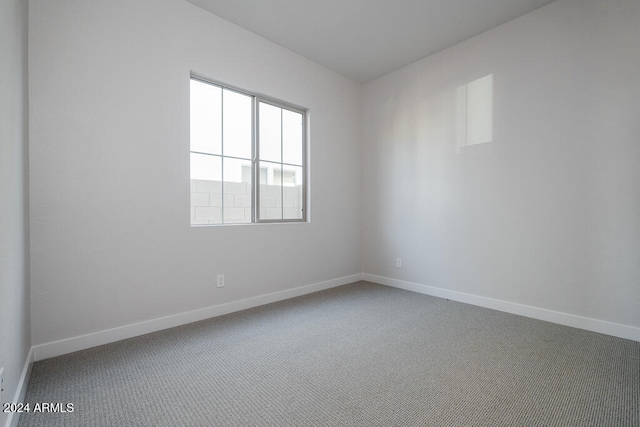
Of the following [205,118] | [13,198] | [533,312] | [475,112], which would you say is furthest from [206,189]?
[533,312]

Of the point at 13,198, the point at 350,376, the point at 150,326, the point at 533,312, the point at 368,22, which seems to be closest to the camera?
the point at 13,198

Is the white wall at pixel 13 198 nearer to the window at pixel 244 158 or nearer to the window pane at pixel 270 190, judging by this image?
the window at pixel 244 158

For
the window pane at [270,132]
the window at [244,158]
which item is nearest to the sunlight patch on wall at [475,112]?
the window at [244,158]

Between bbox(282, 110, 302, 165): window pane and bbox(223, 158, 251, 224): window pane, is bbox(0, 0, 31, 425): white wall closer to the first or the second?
bbox(223, 158, 251, 224): window pane

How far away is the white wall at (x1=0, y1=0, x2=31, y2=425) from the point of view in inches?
50.6

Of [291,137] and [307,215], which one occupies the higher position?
[291,137]

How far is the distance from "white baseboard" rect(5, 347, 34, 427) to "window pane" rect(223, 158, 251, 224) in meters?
1.67

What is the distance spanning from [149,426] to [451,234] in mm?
3161

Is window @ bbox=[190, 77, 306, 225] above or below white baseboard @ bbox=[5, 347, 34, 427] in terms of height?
above

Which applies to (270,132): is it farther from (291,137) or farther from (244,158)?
(244,158)

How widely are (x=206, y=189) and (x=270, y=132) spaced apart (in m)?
1.02

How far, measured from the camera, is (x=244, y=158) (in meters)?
3.23

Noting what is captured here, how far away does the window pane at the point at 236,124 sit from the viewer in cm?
310

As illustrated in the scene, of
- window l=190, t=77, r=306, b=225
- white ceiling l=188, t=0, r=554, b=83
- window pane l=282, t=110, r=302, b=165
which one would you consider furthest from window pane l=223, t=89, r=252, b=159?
white ceiling l=188, t=0, r=554, b=83
